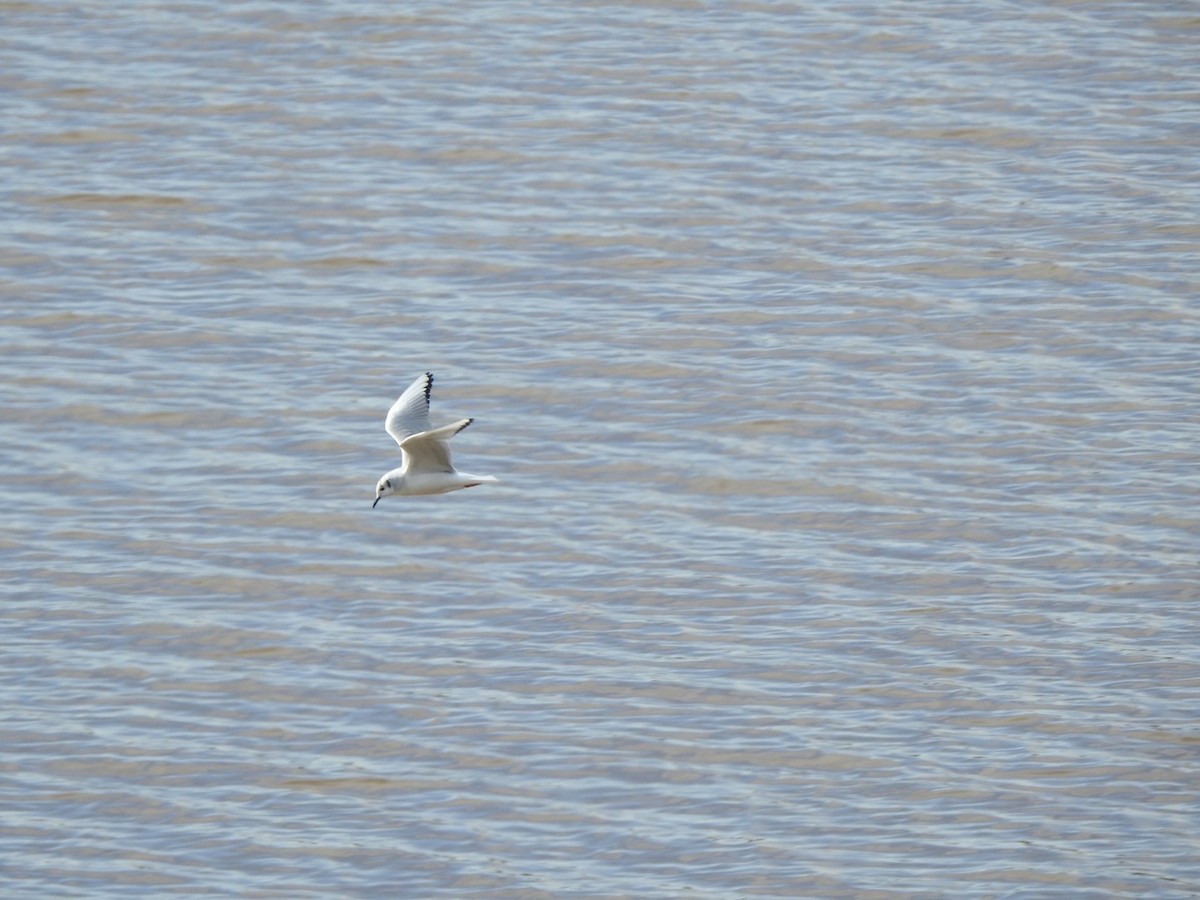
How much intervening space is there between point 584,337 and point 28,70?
7337 millimetres

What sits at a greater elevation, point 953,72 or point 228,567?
point 953,72

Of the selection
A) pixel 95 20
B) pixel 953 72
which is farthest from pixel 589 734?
pixel 95 20

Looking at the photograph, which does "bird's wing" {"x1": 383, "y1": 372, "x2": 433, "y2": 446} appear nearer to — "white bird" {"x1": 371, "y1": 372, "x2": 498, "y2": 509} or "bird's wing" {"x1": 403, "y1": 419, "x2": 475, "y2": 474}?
"white bird" {"x1": 371, "y1": 372, "x2": 498, "y2": 509}

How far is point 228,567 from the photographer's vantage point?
498 inches

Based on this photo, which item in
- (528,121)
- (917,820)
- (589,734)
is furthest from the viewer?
(528,121)

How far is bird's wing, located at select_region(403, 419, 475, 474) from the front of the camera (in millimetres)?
11148

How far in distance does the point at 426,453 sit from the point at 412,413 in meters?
0.28

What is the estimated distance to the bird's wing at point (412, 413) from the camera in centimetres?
1155

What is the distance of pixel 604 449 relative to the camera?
1385cm

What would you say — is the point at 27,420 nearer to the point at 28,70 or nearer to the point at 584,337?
the point at 584,337

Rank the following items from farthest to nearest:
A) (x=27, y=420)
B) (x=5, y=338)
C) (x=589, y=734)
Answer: (x=5, y=338)
(x=27, y=420)
(x=589, y=734)

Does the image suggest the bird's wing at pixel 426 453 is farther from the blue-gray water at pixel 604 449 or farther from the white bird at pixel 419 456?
the blue-gray water at pixel 604 449

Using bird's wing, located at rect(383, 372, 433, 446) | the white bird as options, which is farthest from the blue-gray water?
bird's wing, located at rect(383, 372, 433, 446)

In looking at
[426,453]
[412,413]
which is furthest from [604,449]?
[426,453]
